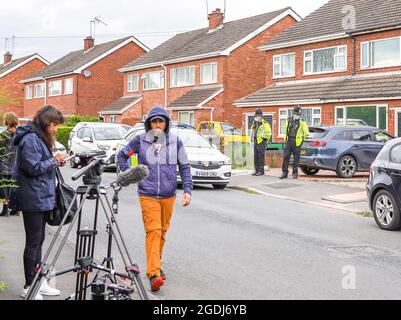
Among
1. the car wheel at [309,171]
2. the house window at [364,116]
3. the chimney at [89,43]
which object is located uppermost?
the chimney at [89,43]

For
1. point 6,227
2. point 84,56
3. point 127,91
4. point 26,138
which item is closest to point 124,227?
Result: point 6,227

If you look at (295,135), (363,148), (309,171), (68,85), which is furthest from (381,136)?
(68,85)

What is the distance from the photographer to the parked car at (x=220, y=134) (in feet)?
82.3

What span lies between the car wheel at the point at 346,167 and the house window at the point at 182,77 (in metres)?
22.9

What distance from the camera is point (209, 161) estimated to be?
1691cm

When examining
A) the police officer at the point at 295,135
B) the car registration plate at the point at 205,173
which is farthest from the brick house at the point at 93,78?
the car registration plate at the point at 205,173

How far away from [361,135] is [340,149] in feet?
3.87

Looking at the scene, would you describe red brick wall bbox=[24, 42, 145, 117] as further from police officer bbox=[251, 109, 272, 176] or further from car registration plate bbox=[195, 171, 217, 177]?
car registration plate bbox=[195, 171, 217, 177]

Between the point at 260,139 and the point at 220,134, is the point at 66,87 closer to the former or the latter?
the point at 220,134

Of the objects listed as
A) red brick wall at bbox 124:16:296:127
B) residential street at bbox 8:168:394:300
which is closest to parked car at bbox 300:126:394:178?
residential street at bbox 8:168:394:300

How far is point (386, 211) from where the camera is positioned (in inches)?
429

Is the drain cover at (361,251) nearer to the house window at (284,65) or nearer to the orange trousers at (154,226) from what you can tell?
the orange trousers at (154,226)

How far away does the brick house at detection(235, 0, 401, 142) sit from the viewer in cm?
2731

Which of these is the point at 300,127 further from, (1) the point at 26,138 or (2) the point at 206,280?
(1) the point at 26,138
